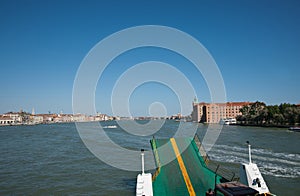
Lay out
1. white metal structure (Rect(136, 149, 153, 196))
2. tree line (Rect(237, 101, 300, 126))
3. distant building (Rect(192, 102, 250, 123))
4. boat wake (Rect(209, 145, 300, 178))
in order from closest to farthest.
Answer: white metal structure (Rect(136, 149, 153, 196)) → boat wake (Rect(209, 145, 300, 178)) → tree line (Rect(237, 101, 300, 126)) → distant building (Rect(192, 102, 250, 123))

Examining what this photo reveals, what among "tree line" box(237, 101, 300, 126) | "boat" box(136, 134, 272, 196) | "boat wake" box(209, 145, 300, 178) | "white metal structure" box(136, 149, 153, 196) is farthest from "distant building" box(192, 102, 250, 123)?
"white metal structure" box(136, 149, 153, 196)

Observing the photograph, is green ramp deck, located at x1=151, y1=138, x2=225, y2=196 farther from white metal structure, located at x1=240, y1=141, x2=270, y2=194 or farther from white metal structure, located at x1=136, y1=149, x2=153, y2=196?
white metal structure, located at x1=136, y1=149, x2=153, y2=196

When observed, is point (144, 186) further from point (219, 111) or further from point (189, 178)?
point (219, 111)

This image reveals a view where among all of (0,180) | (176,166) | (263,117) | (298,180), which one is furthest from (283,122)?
(0,180)

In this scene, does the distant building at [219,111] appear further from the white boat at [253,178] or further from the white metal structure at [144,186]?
the white metal structure at [144,186]

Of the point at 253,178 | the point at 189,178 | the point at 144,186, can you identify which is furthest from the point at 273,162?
the point at 144,186

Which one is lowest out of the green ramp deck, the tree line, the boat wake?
the boat wake

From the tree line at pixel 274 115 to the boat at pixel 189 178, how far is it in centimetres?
5436

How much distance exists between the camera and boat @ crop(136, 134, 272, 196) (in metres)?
6.31

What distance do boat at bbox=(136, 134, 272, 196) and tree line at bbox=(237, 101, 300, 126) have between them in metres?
54.4

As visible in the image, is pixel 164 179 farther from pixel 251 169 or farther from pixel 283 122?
pixel 283 122

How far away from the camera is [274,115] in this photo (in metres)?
67.2

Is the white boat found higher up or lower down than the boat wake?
higher up

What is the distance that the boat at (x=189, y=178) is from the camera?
248 inches
